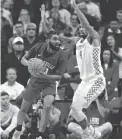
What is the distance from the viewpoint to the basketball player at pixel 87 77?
413 inches

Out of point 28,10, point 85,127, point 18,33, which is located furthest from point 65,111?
point 28,10

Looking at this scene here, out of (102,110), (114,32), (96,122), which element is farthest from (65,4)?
(96,122)

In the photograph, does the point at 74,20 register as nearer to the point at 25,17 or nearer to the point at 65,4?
the point at 65,4

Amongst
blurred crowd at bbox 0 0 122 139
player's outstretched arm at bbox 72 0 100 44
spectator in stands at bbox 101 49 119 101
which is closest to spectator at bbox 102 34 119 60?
blurred crowd at bbox 0 0 122 139

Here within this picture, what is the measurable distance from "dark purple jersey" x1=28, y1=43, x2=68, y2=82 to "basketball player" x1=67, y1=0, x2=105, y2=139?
1.52 ft

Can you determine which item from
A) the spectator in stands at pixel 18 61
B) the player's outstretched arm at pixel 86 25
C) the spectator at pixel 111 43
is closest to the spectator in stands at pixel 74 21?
the spectator at pixel 111 43

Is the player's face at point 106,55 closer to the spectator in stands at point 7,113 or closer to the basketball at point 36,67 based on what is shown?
the spectator in stands at point 7,113

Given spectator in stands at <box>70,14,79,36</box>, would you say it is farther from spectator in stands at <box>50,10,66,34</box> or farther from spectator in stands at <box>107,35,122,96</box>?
spectator in stands at <box>107,35,122,96</box>

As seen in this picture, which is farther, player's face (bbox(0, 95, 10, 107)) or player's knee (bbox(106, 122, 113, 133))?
player's face (bbox(0, 95, 10, 107))

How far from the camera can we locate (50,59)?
36.3ft

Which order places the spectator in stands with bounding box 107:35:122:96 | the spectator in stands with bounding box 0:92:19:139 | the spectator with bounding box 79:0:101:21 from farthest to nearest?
the spectator with bounding box 79:0:101:21 < the spectator in stands with bounding box 107:35:122:96 < the spectator in stands with bounding box 0:92:19:139

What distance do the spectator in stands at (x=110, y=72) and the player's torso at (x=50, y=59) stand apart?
92.7 inches

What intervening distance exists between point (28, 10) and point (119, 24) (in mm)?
2620

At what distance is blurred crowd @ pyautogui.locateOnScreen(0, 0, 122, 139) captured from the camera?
12430 mm
